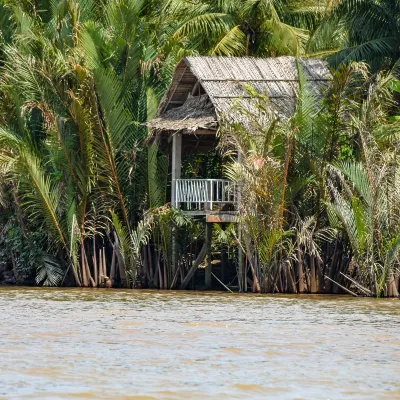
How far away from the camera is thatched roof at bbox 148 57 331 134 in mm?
22500

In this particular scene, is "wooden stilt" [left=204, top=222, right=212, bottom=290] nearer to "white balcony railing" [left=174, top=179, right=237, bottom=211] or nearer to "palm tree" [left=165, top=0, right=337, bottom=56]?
"white balcony railing" [left=174, top=179, right=237, bottom=211]

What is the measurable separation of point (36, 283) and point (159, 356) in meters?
13.4

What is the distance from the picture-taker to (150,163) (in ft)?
79.0

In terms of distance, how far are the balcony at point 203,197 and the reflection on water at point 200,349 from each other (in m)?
3.32

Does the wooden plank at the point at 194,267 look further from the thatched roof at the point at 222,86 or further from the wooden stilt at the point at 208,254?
the thatched roof at the point at 222,86

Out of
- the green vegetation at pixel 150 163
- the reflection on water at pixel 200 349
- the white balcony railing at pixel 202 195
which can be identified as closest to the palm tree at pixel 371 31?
the green vegetation at pixel 150 163

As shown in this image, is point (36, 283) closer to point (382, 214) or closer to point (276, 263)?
point (276, 263)

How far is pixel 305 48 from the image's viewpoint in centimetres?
3070

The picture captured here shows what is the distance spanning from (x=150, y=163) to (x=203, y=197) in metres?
1.99

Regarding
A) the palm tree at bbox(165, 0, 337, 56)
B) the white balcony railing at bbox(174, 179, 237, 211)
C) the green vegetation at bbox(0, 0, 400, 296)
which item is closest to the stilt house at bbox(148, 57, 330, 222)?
the white balcony railing at bbox(174, 179, 237, 211)

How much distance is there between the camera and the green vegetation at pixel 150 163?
20672 millimetres

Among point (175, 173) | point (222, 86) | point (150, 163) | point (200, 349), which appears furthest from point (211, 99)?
point (200, 349)

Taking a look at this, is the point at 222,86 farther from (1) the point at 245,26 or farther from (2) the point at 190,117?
(1) the point at 245,26

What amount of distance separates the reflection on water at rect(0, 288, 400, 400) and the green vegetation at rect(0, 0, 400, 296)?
2.06 m
